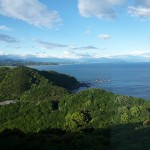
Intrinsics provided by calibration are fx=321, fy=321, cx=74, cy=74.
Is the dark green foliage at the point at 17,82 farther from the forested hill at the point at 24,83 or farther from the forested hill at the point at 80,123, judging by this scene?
the forested hill at the point at 80,123

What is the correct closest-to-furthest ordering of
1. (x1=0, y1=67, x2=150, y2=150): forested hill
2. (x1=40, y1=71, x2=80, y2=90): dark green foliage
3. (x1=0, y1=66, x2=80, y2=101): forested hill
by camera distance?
(x1=0, y1=67, x2=150, y2=150): forested hill → (x1=0, y1=66, x2=80, y2=101): forested hill → (x1=40, y1=71, x2=80, y2=90): dark green foliage

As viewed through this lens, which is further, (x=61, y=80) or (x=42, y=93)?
(x=61, y=80)

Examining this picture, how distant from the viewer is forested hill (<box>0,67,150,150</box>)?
30062mm

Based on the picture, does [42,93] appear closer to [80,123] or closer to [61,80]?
[61,80]

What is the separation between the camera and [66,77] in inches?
6594

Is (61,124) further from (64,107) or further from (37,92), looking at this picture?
(37,92)

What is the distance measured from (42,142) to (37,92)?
81520 mm

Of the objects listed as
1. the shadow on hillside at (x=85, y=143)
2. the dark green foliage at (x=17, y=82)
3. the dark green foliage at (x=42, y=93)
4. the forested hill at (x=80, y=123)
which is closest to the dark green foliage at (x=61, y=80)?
the dark green foliage at (x=17, y=82)

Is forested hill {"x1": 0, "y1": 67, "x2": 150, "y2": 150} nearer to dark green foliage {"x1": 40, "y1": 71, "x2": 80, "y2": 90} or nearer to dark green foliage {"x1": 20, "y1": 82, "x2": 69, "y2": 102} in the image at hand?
dark green foliage {"x1": 20, "y1": 82, "x2": 69, "y2": 102}

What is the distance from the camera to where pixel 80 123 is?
174 feet

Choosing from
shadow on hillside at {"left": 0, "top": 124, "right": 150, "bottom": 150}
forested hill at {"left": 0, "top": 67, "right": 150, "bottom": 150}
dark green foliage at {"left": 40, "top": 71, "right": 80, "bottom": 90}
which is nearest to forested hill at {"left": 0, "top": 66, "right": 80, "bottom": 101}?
dark green foliage at {"left": 40, "top": 71, "right": 80, "bottom": 90}

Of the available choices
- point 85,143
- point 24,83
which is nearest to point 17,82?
point 24,83

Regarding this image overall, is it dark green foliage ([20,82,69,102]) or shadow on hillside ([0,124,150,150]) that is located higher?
shadow on hillside ([0,124,150,150])

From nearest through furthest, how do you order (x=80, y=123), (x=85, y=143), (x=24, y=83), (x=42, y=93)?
(x=85, y=143)
(x=80, y=123)
(x=42, y=93)
(x=24, y=83)
